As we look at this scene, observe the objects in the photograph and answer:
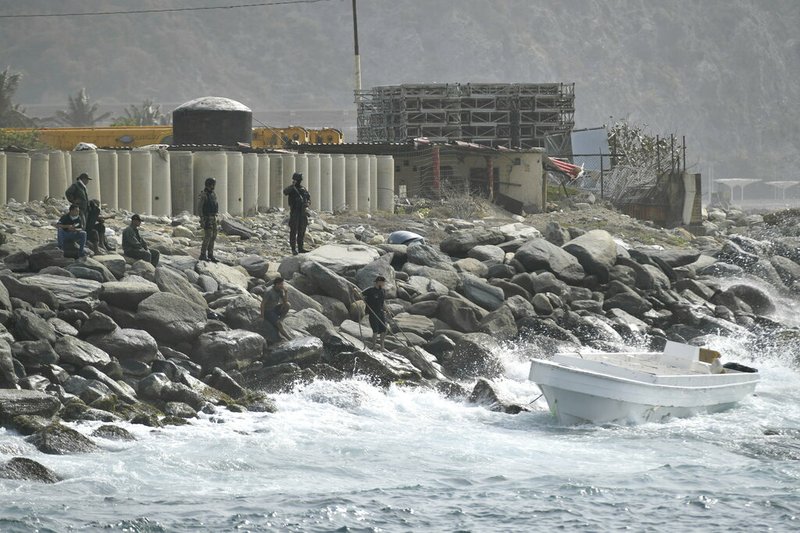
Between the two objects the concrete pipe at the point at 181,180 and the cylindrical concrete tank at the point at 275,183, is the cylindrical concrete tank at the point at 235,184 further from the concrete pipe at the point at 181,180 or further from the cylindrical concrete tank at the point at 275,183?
the cylindrical concrete tank at the point at 275,183

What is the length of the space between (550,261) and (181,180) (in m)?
10.1

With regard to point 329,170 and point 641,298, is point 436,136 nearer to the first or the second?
point 329,170

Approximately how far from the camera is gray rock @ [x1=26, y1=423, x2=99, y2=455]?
1681cm

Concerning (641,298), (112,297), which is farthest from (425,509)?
(641,298)

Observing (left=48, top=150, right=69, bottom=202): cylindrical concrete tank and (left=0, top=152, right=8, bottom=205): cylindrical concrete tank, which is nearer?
(left=0, top=152, right=8, bottom=205): cylindrical concrete tank

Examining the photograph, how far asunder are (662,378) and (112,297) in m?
9.15

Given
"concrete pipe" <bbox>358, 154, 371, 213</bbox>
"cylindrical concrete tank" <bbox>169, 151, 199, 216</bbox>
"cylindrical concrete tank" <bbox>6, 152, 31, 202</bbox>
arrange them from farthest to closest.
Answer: "concrete pipe" <bbox>358, 154, 371, 213</bbox> < "cylindrical concrete tank" <bbox>169, 151, 199, 216</bbox> < "cylindrical concrete tank" <bbox>6, 152, 31, 202</bbox>

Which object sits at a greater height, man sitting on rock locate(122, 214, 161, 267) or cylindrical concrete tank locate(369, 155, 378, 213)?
cylindrical concrete tank locate(369, 155, 378, 213)

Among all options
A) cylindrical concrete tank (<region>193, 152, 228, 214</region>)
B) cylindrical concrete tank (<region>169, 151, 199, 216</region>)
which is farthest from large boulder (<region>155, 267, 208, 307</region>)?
cylindrical concrete tank (<region>193, 152, 228, 214</region>)

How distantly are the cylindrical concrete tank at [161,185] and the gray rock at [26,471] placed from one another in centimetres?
1706

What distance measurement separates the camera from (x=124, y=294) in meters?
21.7

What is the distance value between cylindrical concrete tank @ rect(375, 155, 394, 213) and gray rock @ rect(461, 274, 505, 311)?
44.4 ft

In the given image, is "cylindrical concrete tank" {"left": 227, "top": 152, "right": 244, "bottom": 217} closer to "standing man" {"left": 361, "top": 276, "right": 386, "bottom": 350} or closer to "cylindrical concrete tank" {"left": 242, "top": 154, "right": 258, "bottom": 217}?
"cylindrical concrete tank" {"left": 242, "top": 154, "right": 258, "bottom": 217}

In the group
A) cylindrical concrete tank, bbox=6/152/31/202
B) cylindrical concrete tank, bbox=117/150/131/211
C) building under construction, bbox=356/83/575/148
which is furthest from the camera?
building under construction, bbox=356/83/575/148
